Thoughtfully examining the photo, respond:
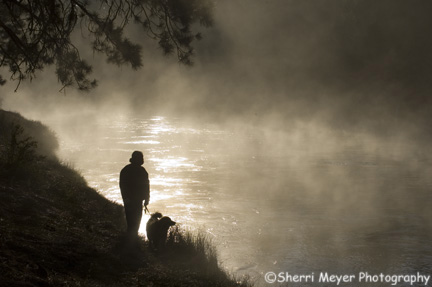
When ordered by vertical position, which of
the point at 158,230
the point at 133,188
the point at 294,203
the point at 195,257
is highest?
the point at 294,203

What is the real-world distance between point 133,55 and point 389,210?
16.1 m

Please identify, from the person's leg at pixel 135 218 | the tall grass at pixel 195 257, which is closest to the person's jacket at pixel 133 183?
the person's leg at pixel 135 218

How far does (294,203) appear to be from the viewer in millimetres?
23344

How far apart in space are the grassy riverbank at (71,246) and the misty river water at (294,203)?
8.39ft

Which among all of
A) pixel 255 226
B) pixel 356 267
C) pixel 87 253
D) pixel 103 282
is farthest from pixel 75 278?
pixel 255 226

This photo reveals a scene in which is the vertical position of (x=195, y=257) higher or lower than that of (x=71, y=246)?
higher

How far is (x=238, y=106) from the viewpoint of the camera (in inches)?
5463

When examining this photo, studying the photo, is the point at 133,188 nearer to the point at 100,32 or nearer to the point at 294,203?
the point at 100,32

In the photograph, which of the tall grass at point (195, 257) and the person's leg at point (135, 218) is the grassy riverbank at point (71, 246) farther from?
the person's leg at point (135, 218)

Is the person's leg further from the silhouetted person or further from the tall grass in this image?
the tall grass

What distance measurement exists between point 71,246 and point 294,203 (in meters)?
16.3

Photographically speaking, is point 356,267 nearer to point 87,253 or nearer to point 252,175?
point 87,253

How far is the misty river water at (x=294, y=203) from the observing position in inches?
579

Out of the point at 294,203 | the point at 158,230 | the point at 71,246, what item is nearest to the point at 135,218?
the point at 158,230
